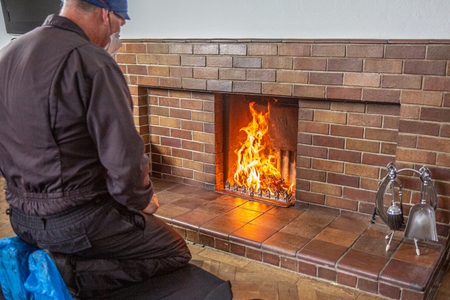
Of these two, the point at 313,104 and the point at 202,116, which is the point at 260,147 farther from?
the point at 313,104

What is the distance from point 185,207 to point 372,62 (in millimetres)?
1486

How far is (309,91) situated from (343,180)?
59 cm

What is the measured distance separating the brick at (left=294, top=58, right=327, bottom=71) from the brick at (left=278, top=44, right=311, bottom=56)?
1.4 inches

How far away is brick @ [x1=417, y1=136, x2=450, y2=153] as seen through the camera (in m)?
2.31

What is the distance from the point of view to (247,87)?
287cm

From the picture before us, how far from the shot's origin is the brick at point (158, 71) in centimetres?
324

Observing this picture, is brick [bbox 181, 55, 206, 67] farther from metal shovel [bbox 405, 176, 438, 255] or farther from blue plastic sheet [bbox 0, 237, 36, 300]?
blue plastic sheet [bbox 0, 237, 36, 300]

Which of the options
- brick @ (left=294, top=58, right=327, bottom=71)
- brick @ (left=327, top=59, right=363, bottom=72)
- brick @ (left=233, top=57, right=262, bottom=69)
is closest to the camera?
brick @ (left=327, top=59, right=363, bottom=72)

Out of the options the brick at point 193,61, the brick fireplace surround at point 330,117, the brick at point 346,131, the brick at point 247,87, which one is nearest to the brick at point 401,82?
the brick fireplace surround at point 330,117

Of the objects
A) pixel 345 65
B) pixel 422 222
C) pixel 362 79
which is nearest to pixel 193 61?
pixel 345 65

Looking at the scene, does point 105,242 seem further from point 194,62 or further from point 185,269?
point 194,62

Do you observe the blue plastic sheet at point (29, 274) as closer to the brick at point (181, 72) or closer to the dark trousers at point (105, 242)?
the dark trousers at point (105, 242)

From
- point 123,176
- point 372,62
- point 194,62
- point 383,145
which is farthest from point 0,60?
point 383,145

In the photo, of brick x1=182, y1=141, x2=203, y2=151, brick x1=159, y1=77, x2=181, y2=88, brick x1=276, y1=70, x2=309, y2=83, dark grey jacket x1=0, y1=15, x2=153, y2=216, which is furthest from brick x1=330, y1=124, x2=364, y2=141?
dark grey jacket x1=0, y1=15, x2=153, y2=216
